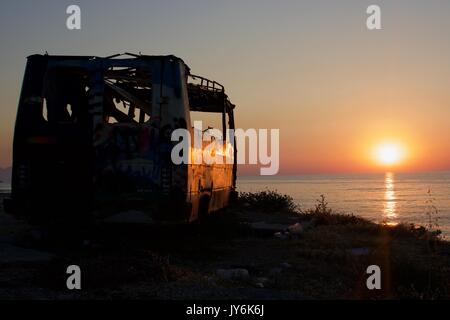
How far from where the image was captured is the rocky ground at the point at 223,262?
6.48m

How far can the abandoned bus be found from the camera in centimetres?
930

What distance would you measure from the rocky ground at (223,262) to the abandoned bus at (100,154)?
0.58m

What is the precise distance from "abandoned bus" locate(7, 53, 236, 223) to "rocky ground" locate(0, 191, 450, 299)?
0.58 metres

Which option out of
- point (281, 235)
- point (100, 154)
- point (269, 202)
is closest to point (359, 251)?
point (281, 235)

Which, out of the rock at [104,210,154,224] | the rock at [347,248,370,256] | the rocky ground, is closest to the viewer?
the rocky ground

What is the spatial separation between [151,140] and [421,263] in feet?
16.3

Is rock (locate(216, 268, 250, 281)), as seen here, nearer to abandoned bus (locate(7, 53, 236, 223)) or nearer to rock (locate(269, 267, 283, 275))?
rock (locate(269, 267, 283, 275))

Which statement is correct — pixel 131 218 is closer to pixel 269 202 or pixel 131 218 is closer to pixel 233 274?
pixel 233 274

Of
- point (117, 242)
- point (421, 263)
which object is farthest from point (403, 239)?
point (117, 242)

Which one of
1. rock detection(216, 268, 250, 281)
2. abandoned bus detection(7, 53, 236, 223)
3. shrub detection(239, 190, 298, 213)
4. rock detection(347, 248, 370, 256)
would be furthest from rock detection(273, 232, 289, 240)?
shrub detection(239, 190, 298, 213)

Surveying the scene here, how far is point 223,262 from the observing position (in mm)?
9633

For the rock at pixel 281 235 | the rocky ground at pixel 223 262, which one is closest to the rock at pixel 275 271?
the rocky ground at pixel 223 262

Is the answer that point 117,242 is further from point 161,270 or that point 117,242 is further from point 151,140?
point 161,270

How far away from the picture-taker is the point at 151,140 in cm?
934
